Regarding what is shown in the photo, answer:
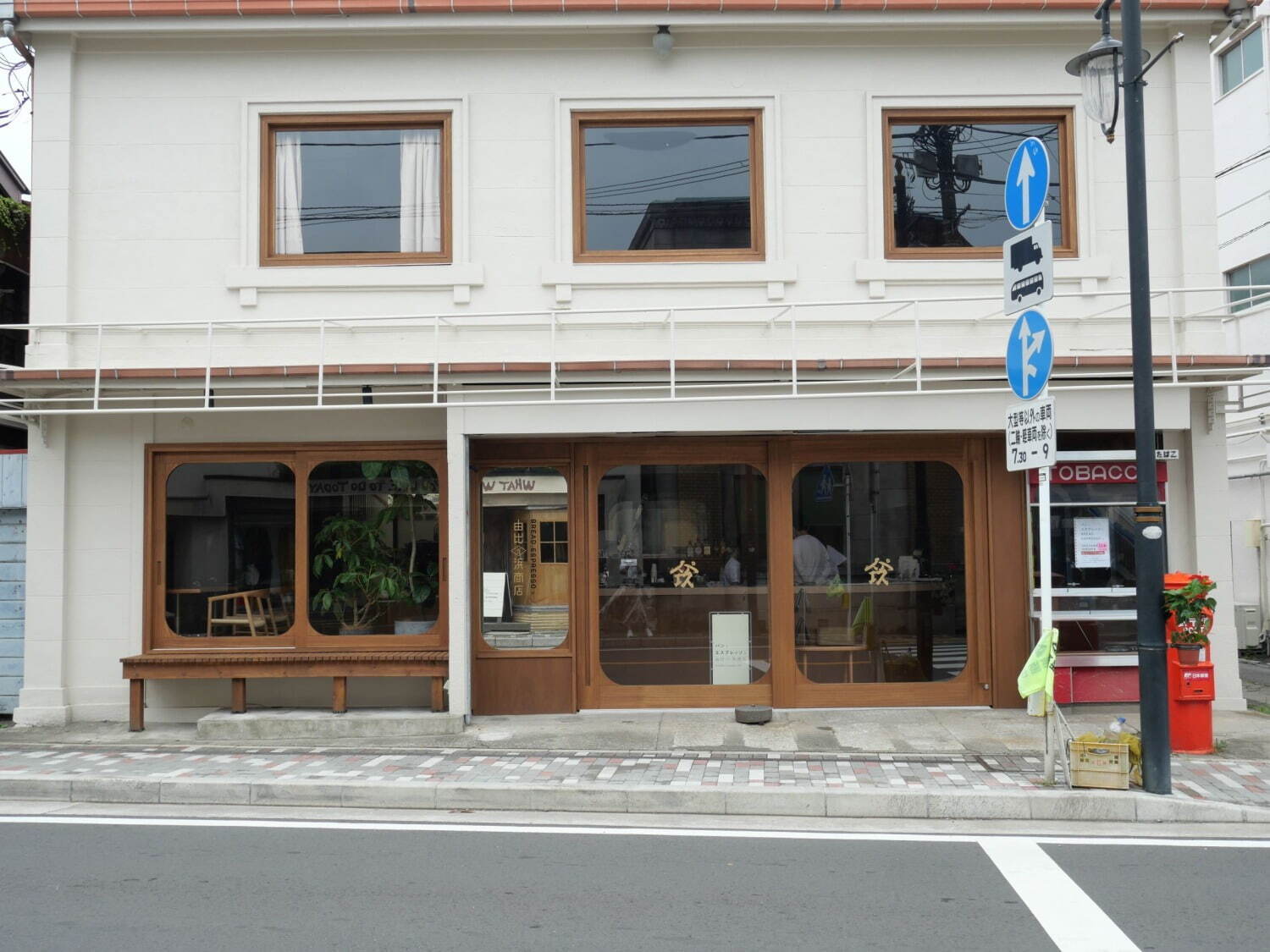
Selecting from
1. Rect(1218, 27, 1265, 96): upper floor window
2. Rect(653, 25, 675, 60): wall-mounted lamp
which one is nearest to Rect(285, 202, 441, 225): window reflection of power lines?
Rect(653, 25, 675, 60): wall-mounted lamp

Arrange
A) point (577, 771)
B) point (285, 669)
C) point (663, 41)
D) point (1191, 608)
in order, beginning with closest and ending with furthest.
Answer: point (1191, 608) → point (577, 771) → point (285, 669) → point (663, 41)

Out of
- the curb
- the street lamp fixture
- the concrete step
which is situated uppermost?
the street lamp fixture

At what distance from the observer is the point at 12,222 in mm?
11508

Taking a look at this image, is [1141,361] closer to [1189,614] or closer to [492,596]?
[1189,614]

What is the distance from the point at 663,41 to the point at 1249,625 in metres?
11.4

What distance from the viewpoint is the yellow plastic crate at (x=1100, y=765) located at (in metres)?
7.58

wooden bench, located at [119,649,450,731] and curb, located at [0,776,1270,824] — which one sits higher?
wooden bench, located at [119,649,450,731]

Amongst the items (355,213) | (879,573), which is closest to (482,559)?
(355,213)

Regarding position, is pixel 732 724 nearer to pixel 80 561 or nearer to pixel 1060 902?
pixel 1060 902

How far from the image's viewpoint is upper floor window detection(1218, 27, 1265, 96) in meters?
17.1

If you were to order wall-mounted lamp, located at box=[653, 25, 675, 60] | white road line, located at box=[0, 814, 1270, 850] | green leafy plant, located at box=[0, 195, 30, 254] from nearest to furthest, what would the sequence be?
white road line, located at box=[0, 814, 1270, 850]
wall-mounted lamp, located at box=[653, 25, 675, 60]
green leafy plant, located at box=[0, 195, 30, 254]

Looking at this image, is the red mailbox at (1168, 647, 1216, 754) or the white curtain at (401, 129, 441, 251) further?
the white curtain at (401, 129, 441, 251)

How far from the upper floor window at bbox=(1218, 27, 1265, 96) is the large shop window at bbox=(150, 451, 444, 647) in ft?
47.7

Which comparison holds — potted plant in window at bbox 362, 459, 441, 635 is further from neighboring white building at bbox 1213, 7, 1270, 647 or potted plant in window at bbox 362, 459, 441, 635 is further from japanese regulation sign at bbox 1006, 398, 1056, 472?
neighboring white building at bbox 1213, 7, 1270, 647
